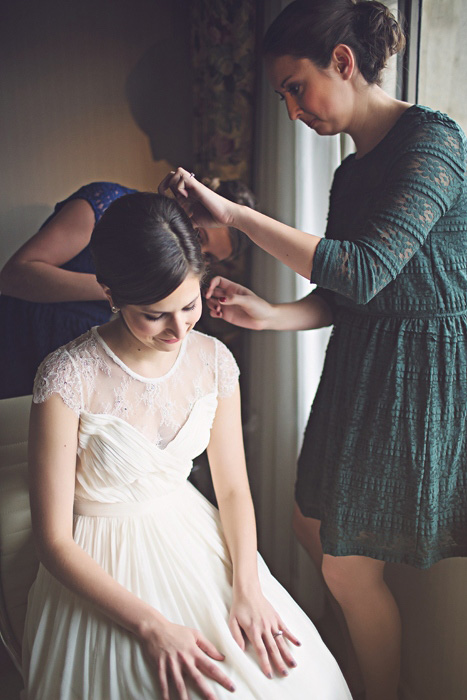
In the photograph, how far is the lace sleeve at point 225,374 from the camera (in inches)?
50.4

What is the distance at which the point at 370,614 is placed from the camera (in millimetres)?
1393

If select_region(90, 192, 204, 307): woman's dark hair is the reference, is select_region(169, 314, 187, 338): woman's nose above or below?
below

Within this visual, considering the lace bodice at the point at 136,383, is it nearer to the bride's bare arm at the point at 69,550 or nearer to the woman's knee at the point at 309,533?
the bride's bare arm at the point at 69,550

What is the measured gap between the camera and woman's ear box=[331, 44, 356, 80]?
112 centimetres

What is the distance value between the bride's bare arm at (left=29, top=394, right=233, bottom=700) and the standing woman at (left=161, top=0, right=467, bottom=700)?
0.45 metres

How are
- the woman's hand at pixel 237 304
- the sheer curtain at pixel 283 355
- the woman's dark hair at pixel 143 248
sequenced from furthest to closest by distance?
the sheer curtain at pixel 283 355, the woman's hand at pixel 237 304, the woman's dark hair at pixel 143 248

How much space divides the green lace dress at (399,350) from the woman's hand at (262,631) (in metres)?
0.26

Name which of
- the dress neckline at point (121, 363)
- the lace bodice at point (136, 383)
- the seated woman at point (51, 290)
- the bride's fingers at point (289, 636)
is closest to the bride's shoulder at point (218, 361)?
the lace bodice at point (136, 383)

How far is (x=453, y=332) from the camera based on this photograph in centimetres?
116

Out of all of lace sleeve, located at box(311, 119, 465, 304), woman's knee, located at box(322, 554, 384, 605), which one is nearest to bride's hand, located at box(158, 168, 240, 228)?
lace sleeve, located at box(311, 119, 465, 304)

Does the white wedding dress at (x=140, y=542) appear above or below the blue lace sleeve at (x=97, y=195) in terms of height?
below

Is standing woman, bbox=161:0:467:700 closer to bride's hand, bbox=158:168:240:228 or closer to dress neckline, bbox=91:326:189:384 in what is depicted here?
bride's hand, bbox=158:168:240:228

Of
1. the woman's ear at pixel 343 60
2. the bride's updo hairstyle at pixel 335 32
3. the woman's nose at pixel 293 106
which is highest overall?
the bride's updo hairstyle at pixel 335 32

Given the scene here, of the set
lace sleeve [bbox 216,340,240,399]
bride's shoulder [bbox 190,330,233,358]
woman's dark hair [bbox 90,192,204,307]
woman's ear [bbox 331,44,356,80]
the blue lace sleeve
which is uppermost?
woman's ear [bbox 331,44,356,80]
